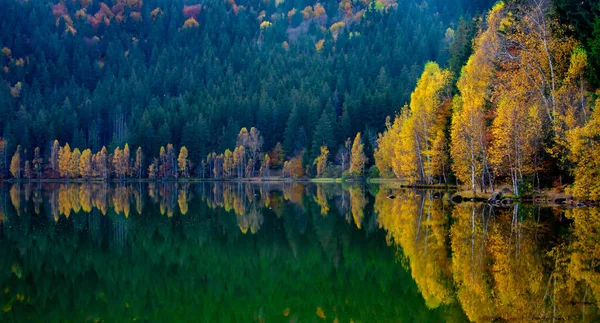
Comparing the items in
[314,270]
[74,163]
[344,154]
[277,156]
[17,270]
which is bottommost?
[314,270]

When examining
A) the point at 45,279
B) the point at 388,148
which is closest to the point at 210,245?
the point at 45,279

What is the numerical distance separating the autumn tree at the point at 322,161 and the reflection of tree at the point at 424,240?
3173 inches

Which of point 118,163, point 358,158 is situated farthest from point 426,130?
point 118,163

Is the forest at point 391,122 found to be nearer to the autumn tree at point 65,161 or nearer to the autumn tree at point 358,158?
the autumn tree at point 358,158

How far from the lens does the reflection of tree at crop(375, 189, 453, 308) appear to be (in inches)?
657

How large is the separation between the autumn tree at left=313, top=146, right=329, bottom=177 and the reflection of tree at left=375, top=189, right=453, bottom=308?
80.6 metres

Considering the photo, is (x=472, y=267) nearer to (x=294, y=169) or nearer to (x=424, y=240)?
(x=424, y=240)

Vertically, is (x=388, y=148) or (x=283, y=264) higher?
(x=388, y=148)

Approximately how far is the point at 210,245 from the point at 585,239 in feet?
54.8

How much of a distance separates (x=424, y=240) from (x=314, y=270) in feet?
22.3

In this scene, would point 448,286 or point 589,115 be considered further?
point 589,115

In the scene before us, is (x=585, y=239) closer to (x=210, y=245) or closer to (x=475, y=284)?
(x=475, y=284)

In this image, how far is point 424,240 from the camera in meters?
25.3

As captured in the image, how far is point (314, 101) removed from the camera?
150 metres
